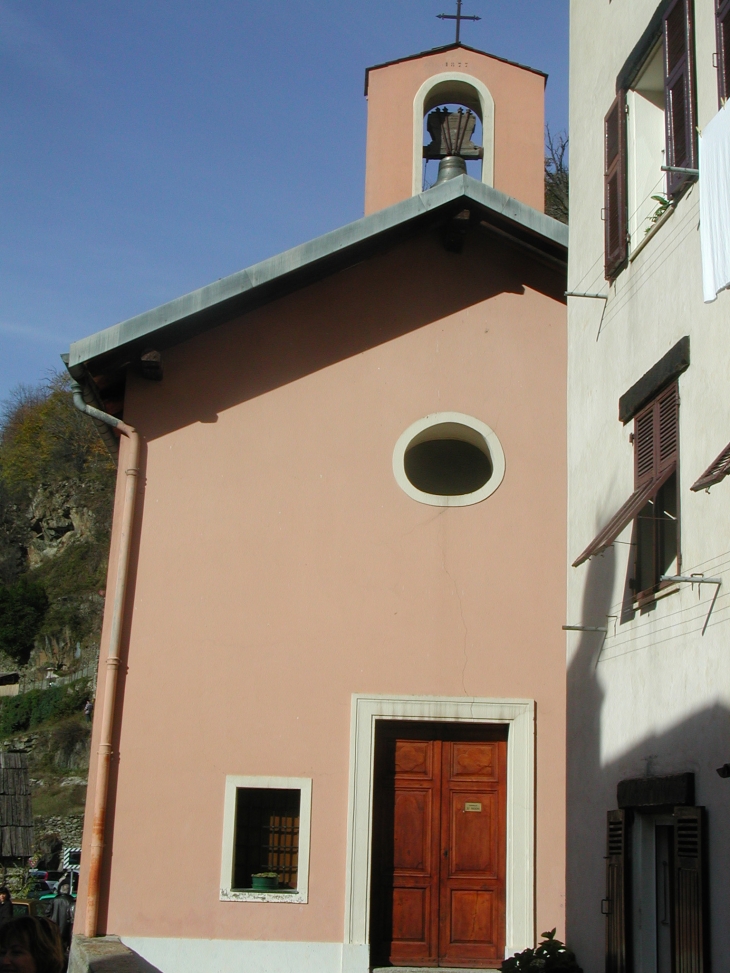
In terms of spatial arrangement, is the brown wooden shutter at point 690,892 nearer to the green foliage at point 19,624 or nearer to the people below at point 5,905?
the people below at point 5,905

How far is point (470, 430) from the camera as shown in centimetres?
1062

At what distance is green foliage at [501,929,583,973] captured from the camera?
25.3 feet

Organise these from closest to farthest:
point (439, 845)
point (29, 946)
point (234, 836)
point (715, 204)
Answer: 1. point (29, 946)
2. point (715, 204)
3. point (234, 836)
4. point (439, 845)

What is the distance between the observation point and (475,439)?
1073 cm

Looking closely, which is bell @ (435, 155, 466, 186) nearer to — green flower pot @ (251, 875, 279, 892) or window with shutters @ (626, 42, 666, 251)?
window with shutters @ (626, 42, 666, 251)

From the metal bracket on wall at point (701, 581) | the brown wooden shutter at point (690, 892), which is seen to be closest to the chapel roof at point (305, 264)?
the metal bracket on wall at point (701, 581)

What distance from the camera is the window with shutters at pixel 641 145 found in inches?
285

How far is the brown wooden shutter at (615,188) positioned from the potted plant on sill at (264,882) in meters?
5.36

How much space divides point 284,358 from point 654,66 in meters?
4.17

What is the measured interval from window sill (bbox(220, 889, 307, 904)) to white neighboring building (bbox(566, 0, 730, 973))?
2.34 meters

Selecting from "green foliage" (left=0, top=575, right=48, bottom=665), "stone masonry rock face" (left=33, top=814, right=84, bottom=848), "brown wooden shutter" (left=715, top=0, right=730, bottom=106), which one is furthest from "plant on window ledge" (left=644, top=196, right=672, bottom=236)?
"green foliage" (left=0, top=575, right=48, bottom=665)

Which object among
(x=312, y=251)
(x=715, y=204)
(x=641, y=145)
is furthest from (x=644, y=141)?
(x=312, y=251)

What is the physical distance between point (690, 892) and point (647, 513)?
7.57 feet

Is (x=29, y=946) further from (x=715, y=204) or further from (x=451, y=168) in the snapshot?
(x=451, y=168)
